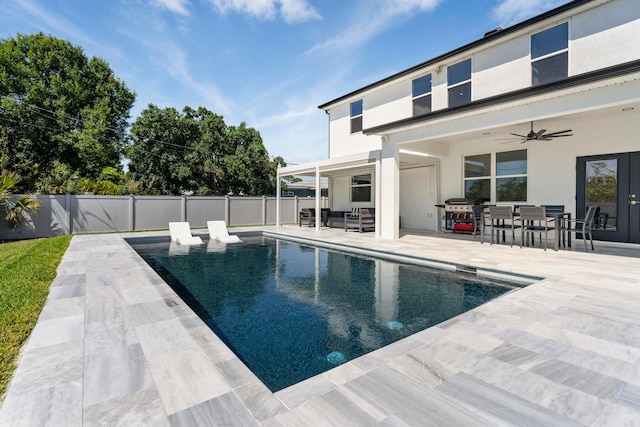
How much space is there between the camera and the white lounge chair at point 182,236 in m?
10.4

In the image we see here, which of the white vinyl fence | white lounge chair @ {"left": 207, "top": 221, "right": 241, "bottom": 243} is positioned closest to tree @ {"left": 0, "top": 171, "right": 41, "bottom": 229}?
the white vinyl fence

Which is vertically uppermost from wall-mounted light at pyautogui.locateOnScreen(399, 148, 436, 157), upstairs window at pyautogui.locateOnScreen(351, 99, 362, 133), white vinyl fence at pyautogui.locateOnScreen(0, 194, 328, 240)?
upstairs window at pyautogui.locateOnScreen(351, 99, 362, 133)

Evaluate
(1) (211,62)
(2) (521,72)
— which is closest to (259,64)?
(1) (211,62)

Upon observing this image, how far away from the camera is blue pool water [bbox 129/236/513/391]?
125 inches

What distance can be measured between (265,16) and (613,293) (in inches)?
482

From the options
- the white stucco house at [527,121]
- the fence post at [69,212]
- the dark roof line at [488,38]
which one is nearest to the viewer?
the white stucco house at [527,121]

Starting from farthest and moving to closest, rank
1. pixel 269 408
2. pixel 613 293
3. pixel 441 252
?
pixel 441 252, pixel 613 293, pixel 269 408

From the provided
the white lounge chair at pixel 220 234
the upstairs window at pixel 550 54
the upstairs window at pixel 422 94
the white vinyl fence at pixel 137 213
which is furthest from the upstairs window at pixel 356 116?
the white lounge chair at pixel 220 234

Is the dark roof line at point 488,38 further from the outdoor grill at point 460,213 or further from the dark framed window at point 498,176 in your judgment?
the outdoor grill at point 460,213

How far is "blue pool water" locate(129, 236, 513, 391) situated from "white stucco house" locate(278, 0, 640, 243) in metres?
3.93

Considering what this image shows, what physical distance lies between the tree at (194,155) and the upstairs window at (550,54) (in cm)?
1701

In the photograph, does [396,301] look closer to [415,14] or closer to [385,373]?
[385,373]

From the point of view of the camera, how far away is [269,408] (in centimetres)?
189

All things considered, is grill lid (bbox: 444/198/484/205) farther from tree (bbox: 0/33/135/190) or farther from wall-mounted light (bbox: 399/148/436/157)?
tree (bbox: 0/33/135/190)
